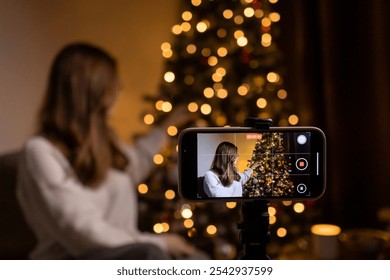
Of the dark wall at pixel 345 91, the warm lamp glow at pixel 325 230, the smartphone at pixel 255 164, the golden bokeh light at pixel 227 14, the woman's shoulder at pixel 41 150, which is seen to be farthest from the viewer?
the dark wall at pixel 345 91

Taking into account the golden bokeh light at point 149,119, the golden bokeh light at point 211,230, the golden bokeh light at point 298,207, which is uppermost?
the golden bokeh light at point 149,119

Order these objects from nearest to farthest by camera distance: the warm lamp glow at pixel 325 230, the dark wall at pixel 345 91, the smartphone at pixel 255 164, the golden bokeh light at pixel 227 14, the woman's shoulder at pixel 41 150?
1. the smartphone at pixel 255 164
2. the golden bokeh light at pixel 227 14
3. the woman's shoulder at pixel 41 150
4. the warm lamp glow at pixel 325 230
5. the dark wall at pixel 345 91

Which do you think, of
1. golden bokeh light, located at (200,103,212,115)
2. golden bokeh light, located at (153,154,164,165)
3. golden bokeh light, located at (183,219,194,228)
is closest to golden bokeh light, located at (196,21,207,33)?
golden bokeh light, located at (200,103,212,115)

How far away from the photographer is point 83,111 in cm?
274

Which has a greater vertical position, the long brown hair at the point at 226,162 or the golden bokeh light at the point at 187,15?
the golden bokeh light at the point at 187,15

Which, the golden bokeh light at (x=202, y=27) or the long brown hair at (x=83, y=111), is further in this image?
the long brown hair at (x=83, y=111)

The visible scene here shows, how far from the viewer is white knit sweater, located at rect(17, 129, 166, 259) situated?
105 inches

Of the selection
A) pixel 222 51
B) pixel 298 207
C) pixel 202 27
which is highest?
pixel 202 27

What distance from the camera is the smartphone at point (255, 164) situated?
917 millimetres

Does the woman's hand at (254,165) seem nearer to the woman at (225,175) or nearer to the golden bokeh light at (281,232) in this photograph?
the woman at (225,175)

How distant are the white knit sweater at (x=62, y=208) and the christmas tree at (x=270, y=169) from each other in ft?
6.04

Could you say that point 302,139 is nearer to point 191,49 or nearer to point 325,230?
point 191,49

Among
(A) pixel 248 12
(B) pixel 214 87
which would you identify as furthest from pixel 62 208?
(A) pixel 248 12

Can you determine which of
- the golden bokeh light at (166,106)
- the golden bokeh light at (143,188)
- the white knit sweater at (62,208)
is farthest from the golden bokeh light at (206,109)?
the white knit sweater at (62,208)
